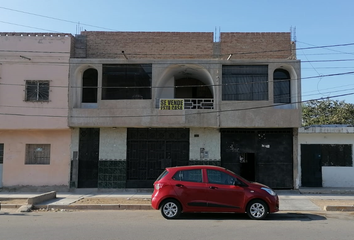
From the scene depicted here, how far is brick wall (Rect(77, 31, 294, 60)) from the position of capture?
17344mm

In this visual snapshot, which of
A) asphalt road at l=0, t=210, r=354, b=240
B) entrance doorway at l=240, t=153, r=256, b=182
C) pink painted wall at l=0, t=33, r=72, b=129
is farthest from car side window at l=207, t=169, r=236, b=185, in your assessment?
pink painted wall at l=0, t=33, r=72, b=129

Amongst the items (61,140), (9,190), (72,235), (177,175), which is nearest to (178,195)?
(177,175)

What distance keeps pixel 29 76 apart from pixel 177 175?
10.7 m

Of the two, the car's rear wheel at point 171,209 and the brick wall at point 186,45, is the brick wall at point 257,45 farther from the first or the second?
the car's rear wheel at point 171,209

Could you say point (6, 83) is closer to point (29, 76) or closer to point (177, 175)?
point (29, 76)

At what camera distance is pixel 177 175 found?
10094 mm

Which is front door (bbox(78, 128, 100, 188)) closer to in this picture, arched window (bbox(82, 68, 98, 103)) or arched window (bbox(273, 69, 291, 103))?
arched window (bbox(82, 68, 98, 103))

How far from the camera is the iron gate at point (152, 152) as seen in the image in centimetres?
1695

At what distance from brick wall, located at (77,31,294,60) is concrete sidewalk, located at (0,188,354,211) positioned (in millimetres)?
6728

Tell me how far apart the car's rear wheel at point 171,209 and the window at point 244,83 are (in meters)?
7.92

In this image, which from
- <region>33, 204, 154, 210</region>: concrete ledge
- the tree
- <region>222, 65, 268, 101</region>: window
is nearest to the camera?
<region>33, 204, 154, 210</region>: concrete ledge

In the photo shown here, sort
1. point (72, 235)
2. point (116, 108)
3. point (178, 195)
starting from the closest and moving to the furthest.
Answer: point (72, 235) → point (178, 195) → point (116, 108)

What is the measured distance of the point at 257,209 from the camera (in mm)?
9742

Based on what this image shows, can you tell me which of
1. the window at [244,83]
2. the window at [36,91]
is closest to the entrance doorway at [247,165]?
Answer: the window at [244,83]
